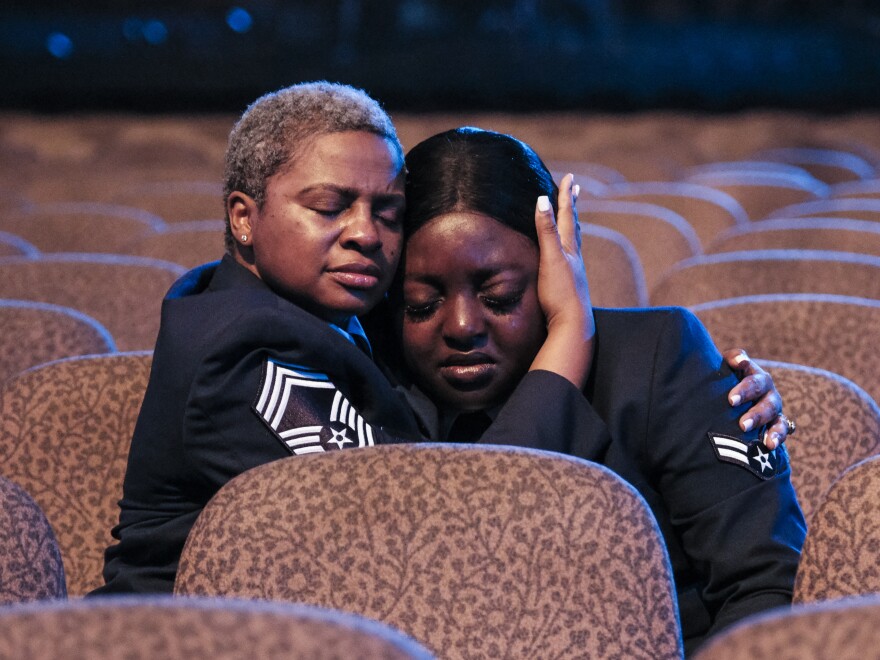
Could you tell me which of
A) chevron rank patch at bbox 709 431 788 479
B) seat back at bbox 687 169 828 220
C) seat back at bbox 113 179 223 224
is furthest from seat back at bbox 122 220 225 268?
seat back at bbox 687 169 828 220

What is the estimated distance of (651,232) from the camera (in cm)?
379

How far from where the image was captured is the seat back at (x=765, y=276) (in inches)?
105

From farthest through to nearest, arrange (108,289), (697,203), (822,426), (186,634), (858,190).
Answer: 1. (858,190)
2. (697,203)
3. (108,289)
4. (822,426)
5. (186,634)

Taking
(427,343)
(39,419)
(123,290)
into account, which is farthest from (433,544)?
(123,290)

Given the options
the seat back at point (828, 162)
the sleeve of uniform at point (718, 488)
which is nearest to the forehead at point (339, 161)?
the sleeve of uniform at point (718, 488)

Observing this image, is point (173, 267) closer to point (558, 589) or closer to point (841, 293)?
point (841, 293)

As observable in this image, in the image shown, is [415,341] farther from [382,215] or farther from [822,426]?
[822,426]

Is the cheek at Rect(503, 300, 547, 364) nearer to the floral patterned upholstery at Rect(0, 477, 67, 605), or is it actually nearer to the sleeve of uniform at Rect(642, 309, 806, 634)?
the sleeve of uniform at Rect(642, 309, 806, 634)

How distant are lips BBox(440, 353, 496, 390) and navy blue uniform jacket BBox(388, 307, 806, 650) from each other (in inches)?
2.9

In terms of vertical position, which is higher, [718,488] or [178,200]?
[178,200]

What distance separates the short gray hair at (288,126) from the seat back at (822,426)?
68 centimetres

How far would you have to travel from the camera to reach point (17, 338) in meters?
2.13

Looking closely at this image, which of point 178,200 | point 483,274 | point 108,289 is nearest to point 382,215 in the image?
point 483,274

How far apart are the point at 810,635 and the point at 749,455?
0.78m
